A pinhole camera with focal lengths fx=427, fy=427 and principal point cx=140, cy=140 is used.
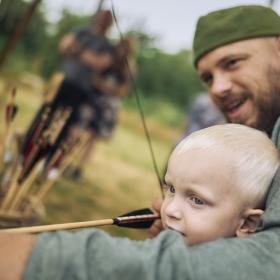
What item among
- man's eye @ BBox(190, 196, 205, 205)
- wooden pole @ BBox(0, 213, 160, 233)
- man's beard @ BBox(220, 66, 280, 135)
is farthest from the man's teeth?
man's eye @ BBox(190, 196, 205, 205)

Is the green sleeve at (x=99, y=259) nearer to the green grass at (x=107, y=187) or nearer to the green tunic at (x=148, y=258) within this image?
the green tunic at (x=148, y=258)

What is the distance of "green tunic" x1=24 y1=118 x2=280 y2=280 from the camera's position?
2.01 ft

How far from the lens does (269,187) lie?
909 millimetres

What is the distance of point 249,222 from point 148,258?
35 cm

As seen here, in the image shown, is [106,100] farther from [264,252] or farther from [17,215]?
[264,252]

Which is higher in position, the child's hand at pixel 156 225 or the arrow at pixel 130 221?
the arrow at pixel 130 221

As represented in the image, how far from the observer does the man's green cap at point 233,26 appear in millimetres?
1561

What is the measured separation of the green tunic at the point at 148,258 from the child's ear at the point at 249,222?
16 centimetres

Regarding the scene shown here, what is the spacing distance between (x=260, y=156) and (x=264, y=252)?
0.87 feet

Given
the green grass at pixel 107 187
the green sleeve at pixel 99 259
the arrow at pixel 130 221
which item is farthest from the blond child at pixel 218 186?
the green grass at pixel 107 187

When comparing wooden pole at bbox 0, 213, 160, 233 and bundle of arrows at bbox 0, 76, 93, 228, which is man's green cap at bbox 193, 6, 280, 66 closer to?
bundle of arrows at bbox 0, 76, 93, 228

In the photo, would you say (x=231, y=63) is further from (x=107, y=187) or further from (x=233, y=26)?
(x=107, y=187)

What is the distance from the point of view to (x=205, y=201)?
2.82 ft

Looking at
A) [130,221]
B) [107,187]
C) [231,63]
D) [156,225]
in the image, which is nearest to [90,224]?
[130,221]
